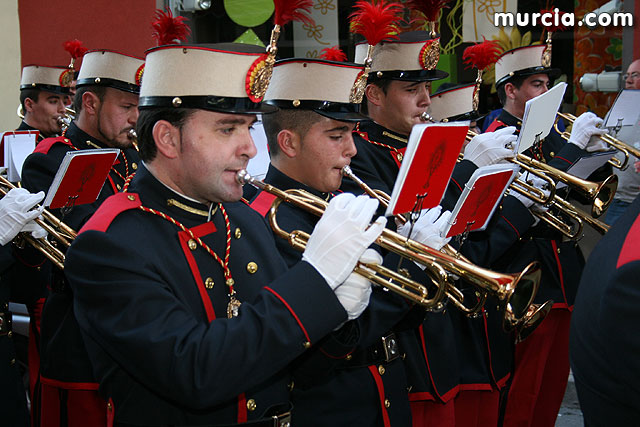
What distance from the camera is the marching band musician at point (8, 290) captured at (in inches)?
123

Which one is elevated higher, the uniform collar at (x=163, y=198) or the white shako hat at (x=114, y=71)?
the white shako hat at (x=114, y=71)

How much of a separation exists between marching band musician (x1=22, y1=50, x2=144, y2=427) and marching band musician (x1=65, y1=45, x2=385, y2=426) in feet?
4.12

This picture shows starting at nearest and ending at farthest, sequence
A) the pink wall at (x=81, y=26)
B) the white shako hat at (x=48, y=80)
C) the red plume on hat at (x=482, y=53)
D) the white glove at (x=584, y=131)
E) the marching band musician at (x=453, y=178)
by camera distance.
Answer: the marching band musician at (x=453, y=178)
the white glove at (x=584, y=131)
the white shako hat at (x=48, y=80)
the red plume on hat at (x=482, y=53)
the pink wall at (x=81, y=26)

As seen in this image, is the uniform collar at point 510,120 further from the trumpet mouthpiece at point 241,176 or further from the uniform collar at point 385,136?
the trumpet mouthpiece at point 241,176

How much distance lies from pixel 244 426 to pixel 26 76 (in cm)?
410

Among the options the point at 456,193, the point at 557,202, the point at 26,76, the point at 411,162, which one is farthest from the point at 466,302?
the point at 26,76

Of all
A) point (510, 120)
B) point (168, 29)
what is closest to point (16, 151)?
point (168, 29)

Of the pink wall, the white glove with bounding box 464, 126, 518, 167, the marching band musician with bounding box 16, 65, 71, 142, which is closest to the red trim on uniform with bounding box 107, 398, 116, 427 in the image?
the white glove with bounding box 464, 126, 518, 167

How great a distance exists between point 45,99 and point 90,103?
1548mm

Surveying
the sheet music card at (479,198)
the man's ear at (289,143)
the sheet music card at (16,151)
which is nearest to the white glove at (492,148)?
the sheet music card at (479,198)

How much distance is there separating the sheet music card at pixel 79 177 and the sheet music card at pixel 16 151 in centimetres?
102

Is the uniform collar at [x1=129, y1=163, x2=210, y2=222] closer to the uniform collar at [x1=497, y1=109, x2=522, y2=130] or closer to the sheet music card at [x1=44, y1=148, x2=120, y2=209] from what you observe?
the sheet music card at [x1=44, y1=148, x2=120, y2=209]

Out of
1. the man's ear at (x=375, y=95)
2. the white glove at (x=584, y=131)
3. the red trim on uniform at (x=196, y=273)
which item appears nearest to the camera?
the red trim on uniform at (x=196, y=273)

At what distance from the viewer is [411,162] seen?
2.09 meters
